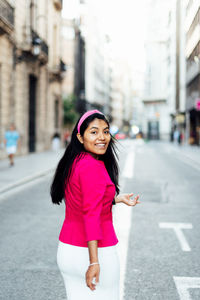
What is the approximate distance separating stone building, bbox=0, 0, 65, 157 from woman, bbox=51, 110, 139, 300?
17786 mm

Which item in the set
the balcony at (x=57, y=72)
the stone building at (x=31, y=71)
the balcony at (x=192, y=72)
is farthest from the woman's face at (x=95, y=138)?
the balcony at (x=192, y=72)

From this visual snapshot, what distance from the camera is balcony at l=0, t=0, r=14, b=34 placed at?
750 inches

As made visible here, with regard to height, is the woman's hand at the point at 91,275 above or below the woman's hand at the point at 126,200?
below

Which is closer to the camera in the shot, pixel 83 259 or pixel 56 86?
pixel 83 259

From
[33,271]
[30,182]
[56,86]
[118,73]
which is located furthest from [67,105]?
[118,73]

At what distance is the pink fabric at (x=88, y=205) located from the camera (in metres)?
2.09

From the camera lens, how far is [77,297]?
2201 millimetres

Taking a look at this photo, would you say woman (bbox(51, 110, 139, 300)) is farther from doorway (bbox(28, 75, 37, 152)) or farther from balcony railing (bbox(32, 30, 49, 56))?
doorway (bbox(28, 75, 37, 152))

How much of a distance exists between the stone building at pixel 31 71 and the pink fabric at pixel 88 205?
58.8 ft

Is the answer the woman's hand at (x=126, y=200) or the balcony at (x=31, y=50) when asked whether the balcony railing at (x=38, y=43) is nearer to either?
the balcony at (x=31, y=50)

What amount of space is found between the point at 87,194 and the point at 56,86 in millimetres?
32875

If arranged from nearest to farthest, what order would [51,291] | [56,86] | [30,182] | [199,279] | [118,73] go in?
1. [51,291]
2. [199,279]
3. [30,182]
4. [56,86]
5. [118,73]

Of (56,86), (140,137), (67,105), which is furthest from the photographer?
(140,137)

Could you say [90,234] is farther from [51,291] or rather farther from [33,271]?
[33,271]
